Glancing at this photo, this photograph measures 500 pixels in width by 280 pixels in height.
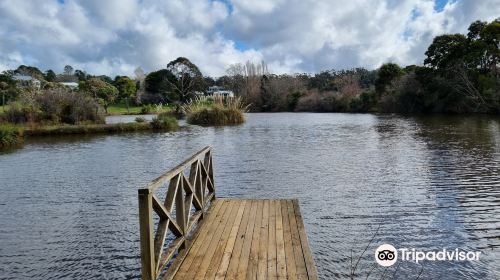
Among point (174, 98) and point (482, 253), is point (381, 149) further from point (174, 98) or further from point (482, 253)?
point (174, 98)

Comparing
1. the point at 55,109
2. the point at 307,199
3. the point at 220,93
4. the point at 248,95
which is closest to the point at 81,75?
the point at 248,95

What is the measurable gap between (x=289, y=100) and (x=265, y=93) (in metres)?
4.61

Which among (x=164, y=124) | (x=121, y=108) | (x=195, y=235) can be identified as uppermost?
(x=121, y=108)

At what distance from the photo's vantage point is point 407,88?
38.9 m

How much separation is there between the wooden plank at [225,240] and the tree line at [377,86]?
2764cm

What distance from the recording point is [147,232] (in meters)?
3.16

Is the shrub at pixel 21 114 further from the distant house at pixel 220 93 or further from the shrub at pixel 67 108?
the distant house at pixel 220 93

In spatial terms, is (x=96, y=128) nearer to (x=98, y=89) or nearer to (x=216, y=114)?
(x=216, y=114)

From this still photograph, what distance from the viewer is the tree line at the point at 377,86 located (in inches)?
1241

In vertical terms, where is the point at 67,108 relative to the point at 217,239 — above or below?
above

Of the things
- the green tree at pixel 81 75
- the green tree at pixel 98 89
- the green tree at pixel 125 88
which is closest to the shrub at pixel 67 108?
the green tree at pixel 98 89

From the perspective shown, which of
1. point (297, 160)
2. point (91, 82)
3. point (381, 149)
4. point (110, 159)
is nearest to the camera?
point (297, 160)

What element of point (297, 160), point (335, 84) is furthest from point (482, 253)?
point (335, 84)

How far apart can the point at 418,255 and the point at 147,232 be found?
318cm
